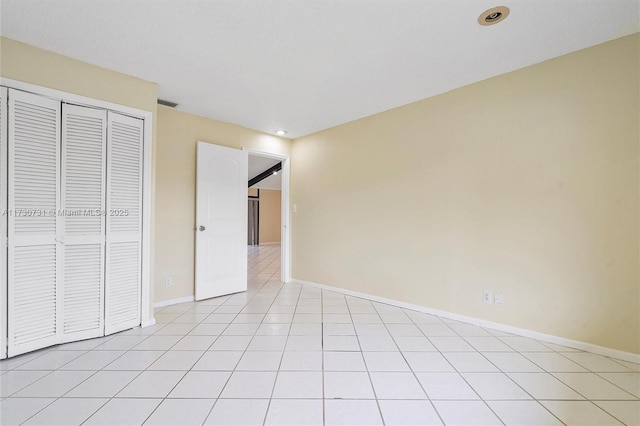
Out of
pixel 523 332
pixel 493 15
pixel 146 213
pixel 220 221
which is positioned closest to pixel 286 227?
pixel 220 221

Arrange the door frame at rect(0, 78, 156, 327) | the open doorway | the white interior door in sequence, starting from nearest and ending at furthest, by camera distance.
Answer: the door frame at rect(0, 78, 156, 327), the white interior door, the open doorway

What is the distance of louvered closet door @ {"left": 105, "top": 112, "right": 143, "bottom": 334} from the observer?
2525 mm

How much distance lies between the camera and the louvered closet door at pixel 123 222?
2.53m

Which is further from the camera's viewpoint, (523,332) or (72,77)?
(523,332)

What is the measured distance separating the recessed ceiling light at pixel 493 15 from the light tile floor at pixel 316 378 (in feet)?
8.27

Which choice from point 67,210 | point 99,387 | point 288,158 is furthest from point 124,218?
point 288,158

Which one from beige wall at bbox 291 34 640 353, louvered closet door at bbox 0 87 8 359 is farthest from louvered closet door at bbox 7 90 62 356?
beige wall at bbox 291 34 640 353

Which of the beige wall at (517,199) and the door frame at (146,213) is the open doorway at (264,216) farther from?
the beige wall at (517,199)

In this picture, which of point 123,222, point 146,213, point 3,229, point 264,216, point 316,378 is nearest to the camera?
point 316,378

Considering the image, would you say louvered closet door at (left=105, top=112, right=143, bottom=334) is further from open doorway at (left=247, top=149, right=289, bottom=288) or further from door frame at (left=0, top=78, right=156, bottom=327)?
open doorway at (left=247, top=149, right=289, bottom=288)

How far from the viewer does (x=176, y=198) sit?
11.4 feet

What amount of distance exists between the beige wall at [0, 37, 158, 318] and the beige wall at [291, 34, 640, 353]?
2612 mm

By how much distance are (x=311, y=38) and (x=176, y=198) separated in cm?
256

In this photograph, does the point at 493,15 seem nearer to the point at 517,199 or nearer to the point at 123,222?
the point at 517,199
